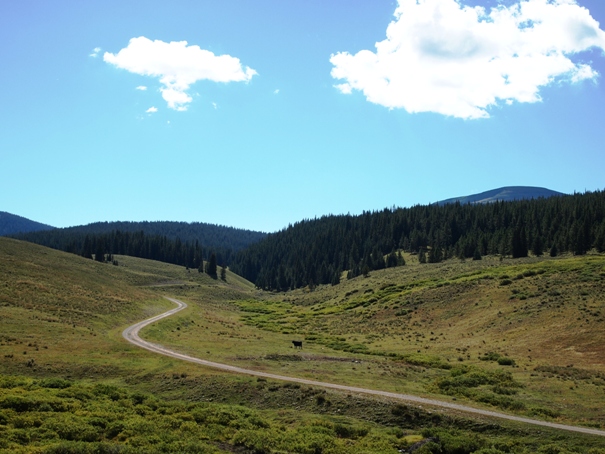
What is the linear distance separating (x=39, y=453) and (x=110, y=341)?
3319cm

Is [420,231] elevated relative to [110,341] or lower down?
elevated

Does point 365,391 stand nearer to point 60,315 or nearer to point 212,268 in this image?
point 60,315

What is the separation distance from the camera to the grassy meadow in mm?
20516

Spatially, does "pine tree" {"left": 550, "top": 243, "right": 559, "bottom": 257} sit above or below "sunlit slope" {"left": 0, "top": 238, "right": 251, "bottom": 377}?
above

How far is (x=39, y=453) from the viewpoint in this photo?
1566cm

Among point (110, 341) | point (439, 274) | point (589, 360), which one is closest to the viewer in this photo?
point (589, 360)

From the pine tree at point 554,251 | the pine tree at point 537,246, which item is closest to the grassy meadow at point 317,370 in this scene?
the pine tree at point 554,251

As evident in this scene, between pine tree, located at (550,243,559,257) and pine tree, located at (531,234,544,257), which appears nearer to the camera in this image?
pine tree, located at (550,243,559,257)

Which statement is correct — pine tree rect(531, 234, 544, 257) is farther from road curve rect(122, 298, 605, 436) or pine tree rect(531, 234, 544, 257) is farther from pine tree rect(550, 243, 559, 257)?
road curve rect(122, 298, 605, 436)

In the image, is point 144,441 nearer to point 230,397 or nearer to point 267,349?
point 230,397

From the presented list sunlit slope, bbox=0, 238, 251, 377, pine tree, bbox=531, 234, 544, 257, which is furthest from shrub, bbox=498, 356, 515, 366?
pine tree, bbox=531, 234, 544, 257

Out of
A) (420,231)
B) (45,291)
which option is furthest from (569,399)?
(420,231)

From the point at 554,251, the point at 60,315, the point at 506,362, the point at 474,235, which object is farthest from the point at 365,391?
the point at 474,235

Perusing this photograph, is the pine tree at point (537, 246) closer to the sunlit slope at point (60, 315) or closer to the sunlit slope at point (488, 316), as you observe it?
the sunlit slope at point (488, 316)
